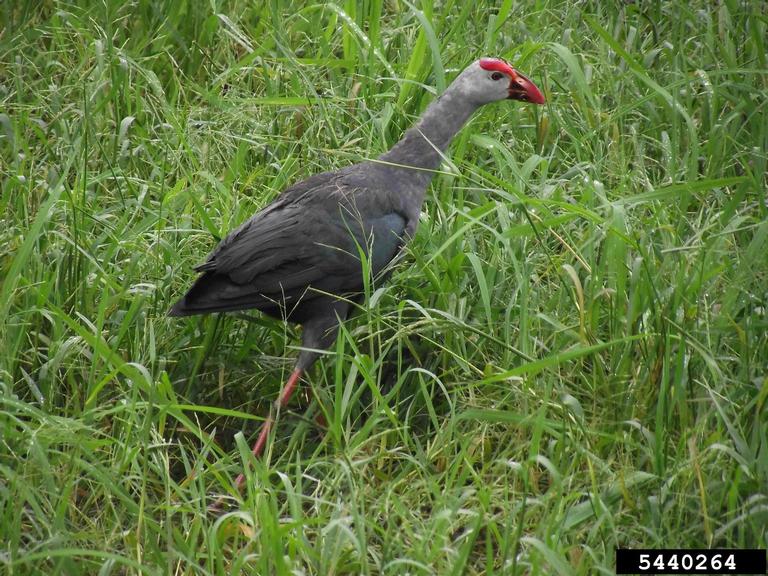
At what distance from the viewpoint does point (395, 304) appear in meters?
3.94

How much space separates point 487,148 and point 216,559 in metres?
2.08

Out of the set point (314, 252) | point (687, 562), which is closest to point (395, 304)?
point (314, 252)

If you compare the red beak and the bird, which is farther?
the red beak

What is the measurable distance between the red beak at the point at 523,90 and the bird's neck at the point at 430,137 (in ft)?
0.57

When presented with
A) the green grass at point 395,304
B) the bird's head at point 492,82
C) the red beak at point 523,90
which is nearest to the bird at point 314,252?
the green grass at point 395,304

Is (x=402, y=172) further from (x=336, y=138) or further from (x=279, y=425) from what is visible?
(x=279, y=425)

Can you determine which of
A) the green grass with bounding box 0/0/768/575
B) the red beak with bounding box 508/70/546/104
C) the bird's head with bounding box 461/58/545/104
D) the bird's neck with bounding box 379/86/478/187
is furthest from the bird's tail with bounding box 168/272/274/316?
the red beak with bounding box 508/70/546/104

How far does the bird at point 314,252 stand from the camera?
12.0 feet

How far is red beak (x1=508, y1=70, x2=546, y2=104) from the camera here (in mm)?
4230

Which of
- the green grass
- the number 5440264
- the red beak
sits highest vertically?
the red beak

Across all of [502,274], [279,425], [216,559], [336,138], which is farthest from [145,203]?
[216,559]

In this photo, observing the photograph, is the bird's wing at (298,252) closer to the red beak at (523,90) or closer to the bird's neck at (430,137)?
the bird's neck at (430,137)

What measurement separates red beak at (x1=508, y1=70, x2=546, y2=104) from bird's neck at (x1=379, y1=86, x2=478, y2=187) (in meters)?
0.17

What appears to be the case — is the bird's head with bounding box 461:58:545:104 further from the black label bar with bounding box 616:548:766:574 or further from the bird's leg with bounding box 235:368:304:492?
the black label bar with bounding box 616:548:766:574
